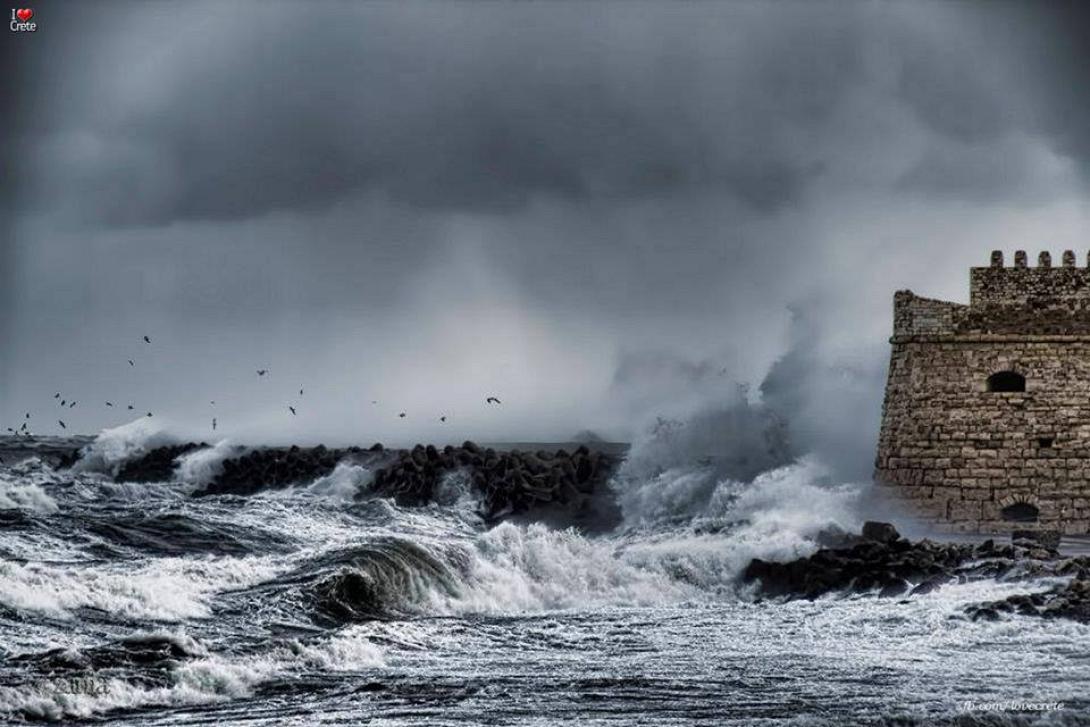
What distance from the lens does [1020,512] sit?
88.7ft

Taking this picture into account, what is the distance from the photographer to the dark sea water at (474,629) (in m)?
15.4

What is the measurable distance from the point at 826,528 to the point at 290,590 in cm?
941

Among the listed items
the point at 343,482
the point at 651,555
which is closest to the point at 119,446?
the point at 343,482

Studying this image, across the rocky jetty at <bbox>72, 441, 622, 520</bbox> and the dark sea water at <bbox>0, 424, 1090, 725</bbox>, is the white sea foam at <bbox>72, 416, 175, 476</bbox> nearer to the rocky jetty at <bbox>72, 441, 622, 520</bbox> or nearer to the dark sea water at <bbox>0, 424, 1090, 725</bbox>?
the rocky jetty at <bbox>72, 441, 622, 520</bbox>

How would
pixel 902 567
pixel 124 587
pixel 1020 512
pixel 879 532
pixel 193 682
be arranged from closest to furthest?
pixel 193 682
pixel 124 587
pixel 902 567
pixel 879 532
pixel 1020 512

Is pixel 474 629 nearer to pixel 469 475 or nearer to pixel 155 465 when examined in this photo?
pixel 469 475

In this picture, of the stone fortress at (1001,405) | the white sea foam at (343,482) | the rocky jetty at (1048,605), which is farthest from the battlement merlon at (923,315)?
the white sea foam at (343,482)

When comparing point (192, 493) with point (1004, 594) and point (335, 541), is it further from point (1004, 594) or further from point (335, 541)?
point (1004, 594)

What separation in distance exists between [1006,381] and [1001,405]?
478mm

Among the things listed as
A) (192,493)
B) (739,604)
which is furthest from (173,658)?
(192,493)

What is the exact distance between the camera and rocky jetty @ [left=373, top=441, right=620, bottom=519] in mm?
37375

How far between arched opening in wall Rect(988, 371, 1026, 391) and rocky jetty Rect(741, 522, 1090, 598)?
275 cm

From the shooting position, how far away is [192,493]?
47.7 metres

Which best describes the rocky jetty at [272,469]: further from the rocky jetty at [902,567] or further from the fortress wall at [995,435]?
the rocky jetty at [902,567]
